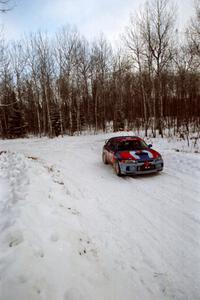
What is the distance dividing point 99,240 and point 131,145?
5430mm

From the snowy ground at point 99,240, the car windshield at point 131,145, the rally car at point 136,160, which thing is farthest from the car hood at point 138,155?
the snowy ground at point 99,240

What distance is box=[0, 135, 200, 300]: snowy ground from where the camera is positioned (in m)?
2.59

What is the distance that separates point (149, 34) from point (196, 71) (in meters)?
7.00

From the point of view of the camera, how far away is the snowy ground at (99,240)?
8.51 ft

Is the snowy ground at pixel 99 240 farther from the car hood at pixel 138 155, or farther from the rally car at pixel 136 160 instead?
the car hood at pixel 138 155

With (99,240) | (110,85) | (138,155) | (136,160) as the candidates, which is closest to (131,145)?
(138,155)

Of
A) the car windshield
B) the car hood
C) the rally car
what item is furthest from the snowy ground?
the car windshield

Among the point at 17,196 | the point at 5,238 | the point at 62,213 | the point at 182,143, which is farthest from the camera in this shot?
the point at 182,143

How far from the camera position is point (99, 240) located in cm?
379

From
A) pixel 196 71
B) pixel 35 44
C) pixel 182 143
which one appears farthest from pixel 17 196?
pixel 35 44

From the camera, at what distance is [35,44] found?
27125 millimetres

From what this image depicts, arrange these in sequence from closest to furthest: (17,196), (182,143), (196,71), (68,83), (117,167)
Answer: (17,196) < (117,167) < (182,143) < (196,71) < (68,83)

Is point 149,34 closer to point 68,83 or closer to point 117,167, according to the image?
point 68,83

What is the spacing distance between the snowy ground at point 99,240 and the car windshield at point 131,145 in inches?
82.6
